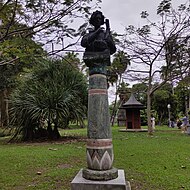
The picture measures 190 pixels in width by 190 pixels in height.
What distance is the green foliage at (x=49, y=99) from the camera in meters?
11.0

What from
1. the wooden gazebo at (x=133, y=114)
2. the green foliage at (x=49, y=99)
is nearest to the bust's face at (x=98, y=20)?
the green foliage at (x=49, y=99)

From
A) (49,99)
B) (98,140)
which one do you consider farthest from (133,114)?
(98,140)

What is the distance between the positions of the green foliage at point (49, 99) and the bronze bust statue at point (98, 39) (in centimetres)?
737

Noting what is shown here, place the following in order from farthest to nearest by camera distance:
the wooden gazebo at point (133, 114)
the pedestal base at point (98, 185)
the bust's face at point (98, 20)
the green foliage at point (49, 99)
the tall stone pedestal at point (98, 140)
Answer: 1. the wooden gazebo at point (133, 114)
2. the green foliage at point (49, 99)
3. the bust's face at point (98, 20)
4. the tall stone pedestal at point (98, 140)
5. the pedestal base at point (98, 185)

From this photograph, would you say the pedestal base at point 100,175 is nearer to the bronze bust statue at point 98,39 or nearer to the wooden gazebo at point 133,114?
the bronze bust statue at point 98,39

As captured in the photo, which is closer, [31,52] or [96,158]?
[96,158]

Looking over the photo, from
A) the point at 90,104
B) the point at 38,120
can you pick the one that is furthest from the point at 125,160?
Answer: the point at 38,120

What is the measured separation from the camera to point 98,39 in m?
3.86

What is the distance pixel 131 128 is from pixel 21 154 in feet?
39.7

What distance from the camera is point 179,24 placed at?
1333cm

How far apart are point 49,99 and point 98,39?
754cm

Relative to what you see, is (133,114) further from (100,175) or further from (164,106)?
(100,175)

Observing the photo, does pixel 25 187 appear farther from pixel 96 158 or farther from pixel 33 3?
pixel 33 3

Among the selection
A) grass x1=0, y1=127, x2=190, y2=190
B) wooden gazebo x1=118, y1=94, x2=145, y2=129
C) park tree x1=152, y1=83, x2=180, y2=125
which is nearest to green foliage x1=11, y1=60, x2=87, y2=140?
grass x1=0, y1=127, x2=190, y2=190
